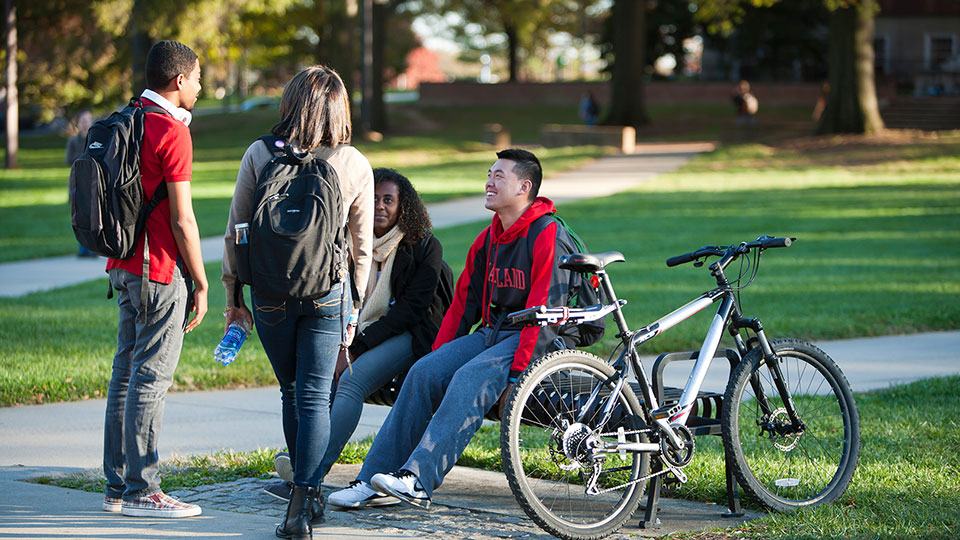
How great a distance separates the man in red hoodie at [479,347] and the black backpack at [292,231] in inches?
29.2

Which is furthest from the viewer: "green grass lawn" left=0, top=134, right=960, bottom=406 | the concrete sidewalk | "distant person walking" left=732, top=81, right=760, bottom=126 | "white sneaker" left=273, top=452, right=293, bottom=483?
"distant person walking" left=732, top=81, right=760, bottom=126

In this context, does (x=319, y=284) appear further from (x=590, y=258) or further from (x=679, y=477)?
(x=679, y=477)

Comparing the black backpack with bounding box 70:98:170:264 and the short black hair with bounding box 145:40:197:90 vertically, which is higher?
the short black hair with bounding box 145:40:197:90

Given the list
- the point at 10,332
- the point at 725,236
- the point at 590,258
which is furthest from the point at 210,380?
the point at 725,236

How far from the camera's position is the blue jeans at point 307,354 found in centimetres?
432

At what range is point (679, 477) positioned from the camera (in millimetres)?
4543

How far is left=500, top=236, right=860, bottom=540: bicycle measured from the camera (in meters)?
4.30

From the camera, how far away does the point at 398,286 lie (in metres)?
5.49

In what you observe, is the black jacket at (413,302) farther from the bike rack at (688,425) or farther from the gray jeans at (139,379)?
the bike rack at (688,425)

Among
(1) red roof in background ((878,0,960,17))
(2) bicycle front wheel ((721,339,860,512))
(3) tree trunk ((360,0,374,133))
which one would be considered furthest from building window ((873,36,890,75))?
(2) bicycle front wheel ((721,339,860,512))

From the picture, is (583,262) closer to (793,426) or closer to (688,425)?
(688,425)

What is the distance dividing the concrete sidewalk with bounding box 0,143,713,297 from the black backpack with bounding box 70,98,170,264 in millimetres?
7745

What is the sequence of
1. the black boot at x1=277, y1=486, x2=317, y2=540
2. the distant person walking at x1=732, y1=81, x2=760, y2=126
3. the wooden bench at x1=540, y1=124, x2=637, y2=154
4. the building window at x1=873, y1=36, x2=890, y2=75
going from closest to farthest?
1. the black boot at x1=277, y1=486, x2=317, y2=540
2. the wooden bench at x1=540, y1=124, x2=637, y2=154
3. the distant person walking at x1=732, y1=81, x2=760, y2=126
4. the building window at x1=873, y1=36, x2=890, y2=75

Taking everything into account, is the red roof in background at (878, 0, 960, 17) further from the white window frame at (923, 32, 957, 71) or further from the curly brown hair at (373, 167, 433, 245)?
the curly brown hair at (373, 167, 433, 245)
